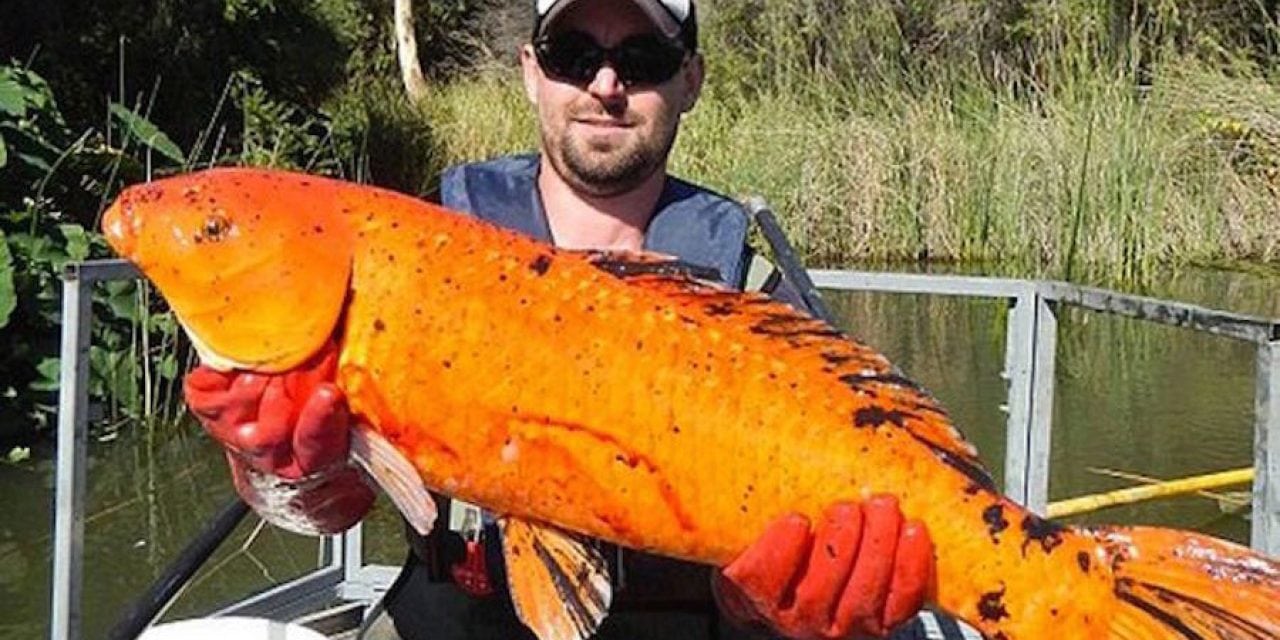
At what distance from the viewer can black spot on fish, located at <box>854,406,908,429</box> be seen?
2141 millimetres

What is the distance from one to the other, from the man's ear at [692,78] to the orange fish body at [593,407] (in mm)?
870

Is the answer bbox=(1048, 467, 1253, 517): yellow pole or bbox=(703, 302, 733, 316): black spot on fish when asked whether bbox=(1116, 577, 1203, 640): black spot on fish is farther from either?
bbox=(1048, 467, 1253, 517): yellow pole

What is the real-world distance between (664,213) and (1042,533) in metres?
1.05

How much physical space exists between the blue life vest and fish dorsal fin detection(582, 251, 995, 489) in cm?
59

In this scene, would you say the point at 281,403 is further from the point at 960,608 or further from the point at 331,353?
the point at 960,608

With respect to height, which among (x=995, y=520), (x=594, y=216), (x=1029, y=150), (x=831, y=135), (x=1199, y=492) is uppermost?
(x=831, y=135)

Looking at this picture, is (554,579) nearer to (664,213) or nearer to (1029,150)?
(664,213)

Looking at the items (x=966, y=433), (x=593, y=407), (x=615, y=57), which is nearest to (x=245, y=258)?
(x=593, y=407)

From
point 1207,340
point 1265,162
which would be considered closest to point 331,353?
point 1207,340

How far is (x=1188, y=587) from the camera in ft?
6.79

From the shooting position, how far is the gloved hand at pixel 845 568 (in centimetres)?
211

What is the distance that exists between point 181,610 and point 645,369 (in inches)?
179

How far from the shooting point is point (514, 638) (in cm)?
278

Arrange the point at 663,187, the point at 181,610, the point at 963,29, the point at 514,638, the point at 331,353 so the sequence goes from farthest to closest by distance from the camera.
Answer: the point at 963,29 → the point at 181,610 → the point at 663,187 → the point at 514,638 → the point at 331,353
